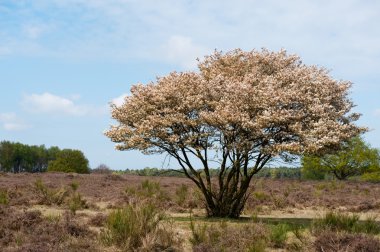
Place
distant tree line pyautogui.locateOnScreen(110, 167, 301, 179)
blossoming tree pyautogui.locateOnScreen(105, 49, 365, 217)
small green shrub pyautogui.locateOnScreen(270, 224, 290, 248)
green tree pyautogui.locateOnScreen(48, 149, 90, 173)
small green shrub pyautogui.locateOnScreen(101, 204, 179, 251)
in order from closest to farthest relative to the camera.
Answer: small green shrub pyautogui.locateOnScreen(101, 204, 179, 251) → small green shrub pyautogui.locateOnScreen(270, 224, 290, 248) → blossoming tree pyautogui.locateOnScreen(105, 49, 365, 217) → distant tree line pyautogui.locateOnScreen(110, 167, 301, 179) → green tree pyautogui.locateOnScreen(48, 149, 90, 173)

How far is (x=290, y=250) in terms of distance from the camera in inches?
512

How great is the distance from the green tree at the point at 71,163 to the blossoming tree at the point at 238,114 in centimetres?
4762

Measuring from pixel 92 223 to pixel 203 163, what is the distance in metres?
4.89

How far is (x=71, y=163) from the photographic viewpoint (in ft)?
214

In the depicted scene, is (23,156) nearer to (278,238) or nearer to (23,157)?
(23,157)

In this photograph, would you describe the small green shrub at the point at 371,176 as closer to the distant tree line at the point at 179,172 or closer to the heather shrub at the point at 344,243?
the distant tree line at the point at 179,172

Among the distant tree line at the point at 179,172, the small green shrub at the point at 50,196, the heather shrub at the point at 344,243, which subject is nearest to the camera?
the heather shrub at the point at 344,243

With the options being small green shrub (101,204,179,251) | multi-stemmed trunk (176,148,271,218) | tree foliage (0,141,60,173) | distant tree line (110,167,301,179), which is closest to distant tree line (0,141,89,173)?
tree foliage (0,141,60,173)

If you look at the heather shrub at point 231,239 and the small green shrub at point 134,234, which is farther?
the small green shrub at point 134,234

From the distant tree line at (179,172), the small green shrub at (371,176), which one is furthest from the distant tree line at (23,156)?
the small green shrub at (371,176)

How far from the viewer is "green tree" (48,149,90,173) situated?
65.3 meters

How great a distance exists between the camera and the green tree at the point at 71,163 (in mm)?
65312

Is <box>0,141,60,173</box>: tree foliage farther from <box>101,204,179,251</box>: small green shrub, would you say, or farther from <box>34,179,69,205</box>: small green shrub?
<box>101,204,179,251</box>: small green shrub

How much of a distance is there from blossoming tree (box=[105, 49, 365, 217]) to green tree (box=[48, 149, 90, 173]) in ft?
156
